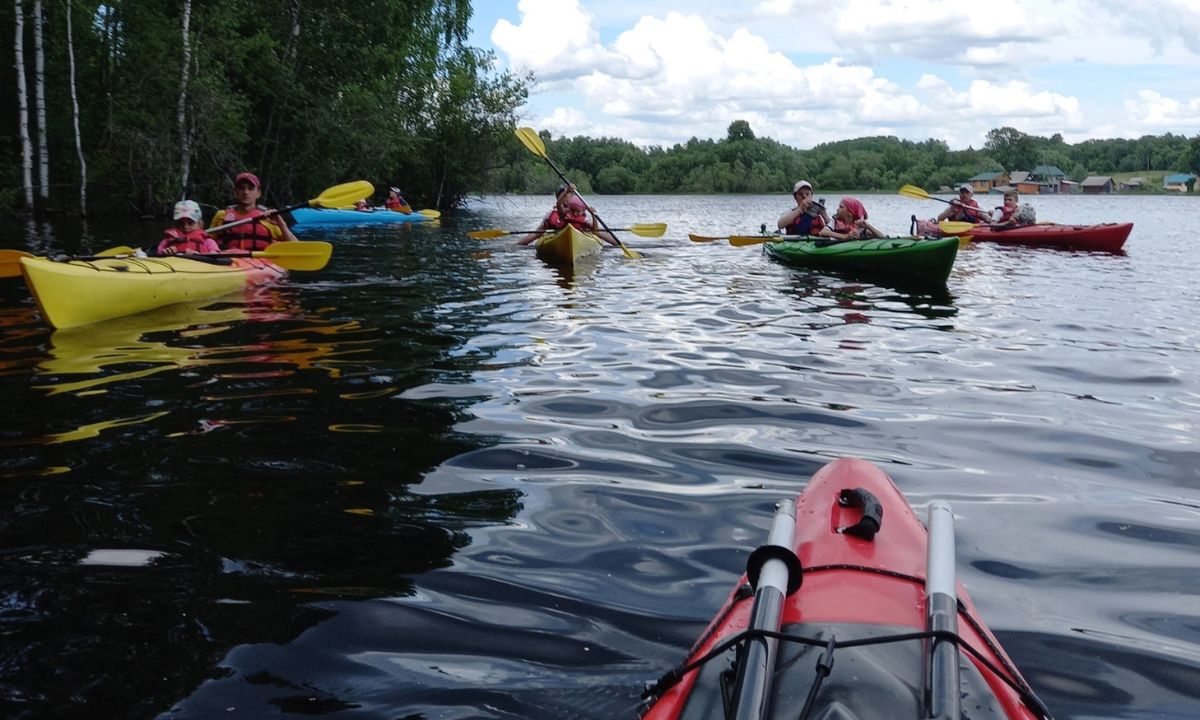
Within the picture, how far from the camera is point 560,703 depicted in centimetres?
212

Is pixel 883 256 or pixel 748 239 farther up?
pixel 748 239

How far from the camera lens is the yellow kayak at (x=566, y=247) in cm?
1207

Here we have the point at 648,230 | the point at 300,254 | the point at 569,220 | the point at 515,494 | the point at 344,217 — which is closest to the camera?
the point at 515,494

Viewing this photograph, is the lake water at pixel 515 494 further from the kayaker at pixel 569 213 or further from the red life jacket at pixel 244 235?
the kayaker at pixel 569 213

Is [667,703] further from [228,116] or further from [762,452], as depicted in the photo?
[228,116]

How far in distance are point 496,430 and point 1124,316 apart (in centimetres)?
636

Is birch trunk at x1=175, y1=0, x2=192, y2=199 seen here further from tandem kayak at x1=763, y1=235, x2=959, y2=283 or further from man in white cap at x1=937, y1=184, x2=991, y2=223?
man in white cap at x1=937, y1=184, x2=991, y2=223

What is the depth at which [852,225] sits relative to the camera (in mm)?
12234

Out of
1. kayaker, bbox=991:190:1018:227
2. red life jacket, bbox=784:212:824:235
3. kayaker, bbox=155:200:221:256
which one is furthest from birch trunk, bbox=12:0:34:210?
kayaker, bbox=991:190:1018:227

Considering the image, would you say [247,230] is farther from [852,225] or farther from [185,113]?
[185,113]

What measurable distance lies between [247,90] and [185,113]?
4156 millimetres

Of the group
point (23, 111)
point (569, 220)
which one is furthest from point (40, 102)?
point (569, 220)

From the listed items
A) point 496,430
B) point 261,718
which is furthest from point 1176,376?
point 261,718

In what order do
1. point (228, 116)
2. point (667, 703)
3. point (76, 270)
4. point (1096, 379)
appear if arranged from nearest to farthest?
point (667, 703) → point (1096, 379) → point (76, 270) → point (228, 116)
